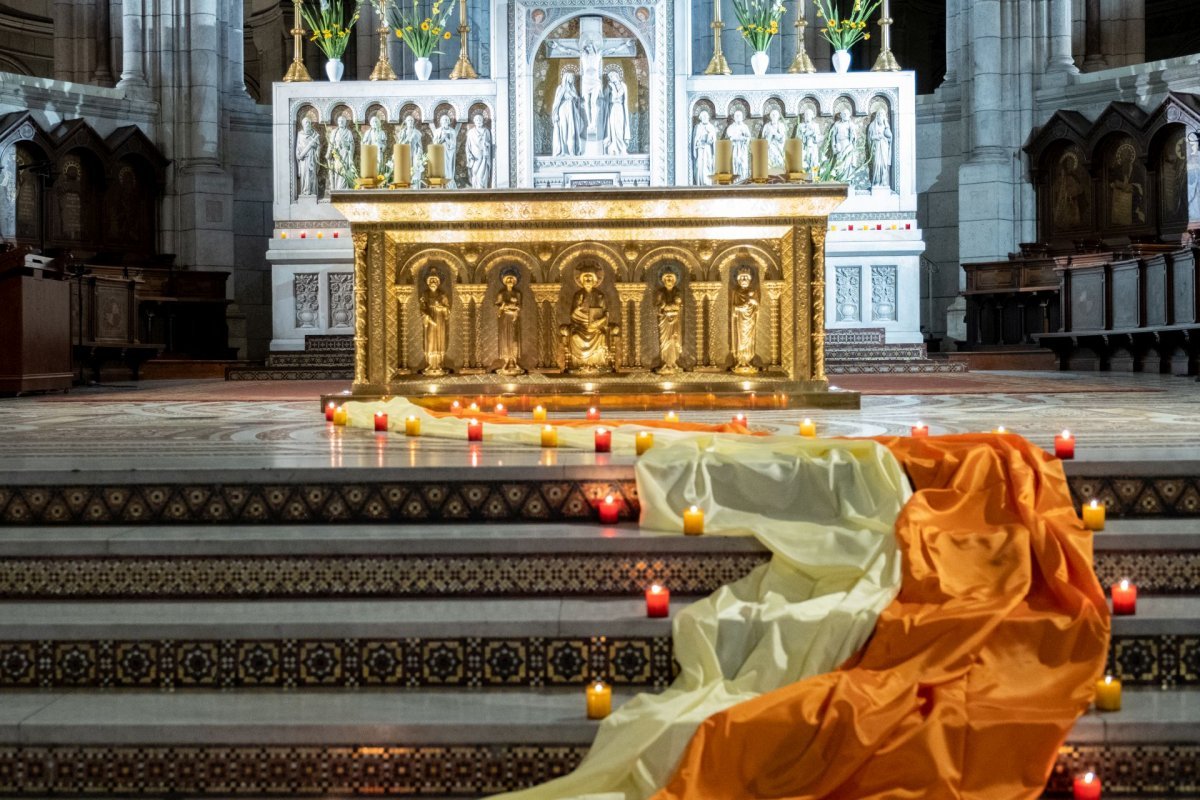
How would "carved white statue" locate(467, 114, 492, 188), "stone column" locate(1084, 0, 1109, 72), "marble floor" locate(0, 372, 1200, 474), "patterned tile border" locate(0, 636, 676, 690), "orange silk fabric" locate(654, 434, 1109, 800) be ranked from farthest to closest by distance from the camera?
"stone column" locate(1084, 0, 1109, 72), "carved white statue" locate(467, 114, 492, 188), "marble floor" locate(0, 372, 1200, 474), "patterned tile border" locate(0, 636, 676, 690), "orange silk fabric" locate(654, 434, 1109, 800)

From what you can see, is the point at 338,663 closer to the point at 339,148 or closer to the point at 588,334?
the point at 588,334

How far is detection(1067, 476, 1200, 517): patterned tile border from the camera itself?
3.62 meters

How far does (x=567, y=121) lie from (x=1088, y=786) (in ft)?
32.7

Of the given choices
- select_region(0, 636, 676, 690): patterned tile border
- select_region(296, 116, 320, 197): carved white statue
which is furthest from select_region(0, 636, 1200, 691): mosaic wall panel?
select_region(296, 116, 320, 197): carved white statue

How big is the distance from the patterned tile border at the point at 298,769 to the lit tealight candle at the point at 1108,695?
3.92 feet

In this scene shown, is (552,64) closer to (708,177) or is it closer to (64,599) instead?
(708,177)

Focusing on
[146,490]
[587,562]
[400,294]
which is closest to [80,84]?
[400,294]

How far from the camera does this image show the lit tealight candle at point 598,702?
9.21 ft

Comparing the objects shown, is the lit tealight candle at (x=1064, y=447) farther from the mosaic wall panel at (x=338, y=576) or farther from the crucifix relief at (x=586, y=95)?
the crucifix relief at (x=586, y=95)

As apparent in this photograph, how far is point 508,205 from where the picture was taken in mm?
6320

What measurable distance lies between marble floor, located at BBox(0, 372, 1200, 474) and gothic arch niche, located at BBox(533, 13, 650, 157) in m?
4.92

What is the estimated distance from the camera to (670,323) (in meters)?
6.42

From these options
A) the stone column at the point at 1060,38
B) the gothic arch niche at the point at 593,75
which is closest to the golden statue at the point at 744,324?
the gothic arch niche at the point at 593,75

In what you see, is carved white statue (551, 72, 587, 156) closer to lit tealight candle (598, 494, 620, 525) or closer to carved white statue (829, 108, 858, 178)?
carved white statue (829, 108, 858, 178)
